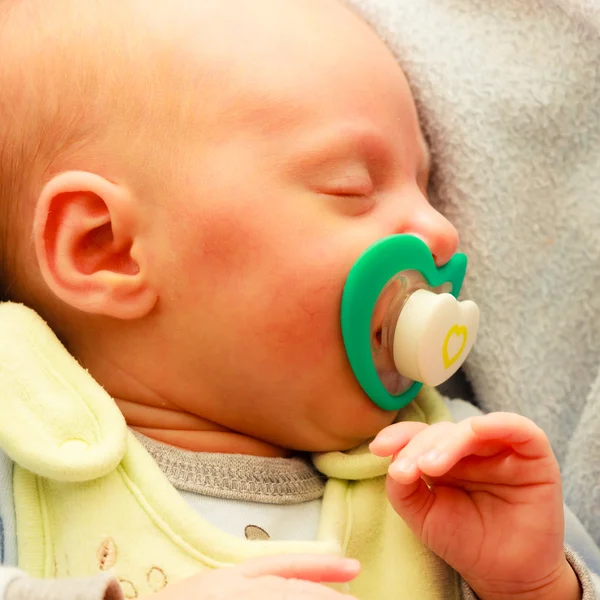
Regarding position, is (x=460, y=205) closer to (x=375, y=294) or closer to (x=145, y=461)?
(x=375, y=294)

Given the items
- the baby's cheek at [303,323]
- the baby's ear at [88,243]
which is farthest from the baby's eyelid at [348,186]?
the baby's ear at [88,243]

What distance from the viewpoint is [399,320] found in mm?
990

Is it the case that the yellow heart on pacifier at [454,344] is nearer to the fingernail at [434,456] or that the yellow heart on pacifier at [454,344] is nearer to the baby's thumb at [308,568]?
the fingernail at [434,456]

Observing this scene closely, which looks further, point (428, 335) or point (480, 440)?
point (428, 335)

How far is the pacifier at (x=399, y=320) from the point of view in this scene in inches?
37.4

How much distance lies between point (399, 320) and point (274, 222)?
0.64ft

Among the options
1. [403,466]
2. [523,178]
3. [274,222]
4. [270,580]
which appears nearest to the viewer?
[270,580]

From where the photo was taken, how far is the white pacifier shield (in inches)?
38.1

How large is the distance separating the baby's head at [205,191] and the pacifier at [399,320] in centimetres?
2

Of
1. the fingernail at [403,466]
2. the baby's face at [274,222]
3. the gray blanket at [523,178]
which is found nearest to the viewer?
the fingernail at [403,466]

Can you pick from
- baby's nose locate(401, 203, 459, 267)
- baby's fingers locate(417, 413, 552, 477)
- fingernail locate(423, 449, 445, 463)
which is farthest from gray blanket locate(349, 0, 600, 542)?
fingernail locate(423, 449, 445, 463)

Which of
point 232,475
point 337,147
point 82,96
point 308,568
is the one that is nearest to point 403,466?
point 308,568

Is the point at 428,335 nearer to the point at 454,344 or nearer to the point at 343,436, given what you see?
the point at 454,344

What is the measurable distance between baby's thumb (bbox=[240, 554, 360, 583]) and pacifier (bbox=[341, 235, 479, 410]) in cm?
28
